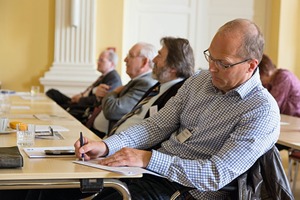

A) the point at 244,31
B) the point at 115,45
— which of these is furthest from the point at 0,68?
the point at 244,31

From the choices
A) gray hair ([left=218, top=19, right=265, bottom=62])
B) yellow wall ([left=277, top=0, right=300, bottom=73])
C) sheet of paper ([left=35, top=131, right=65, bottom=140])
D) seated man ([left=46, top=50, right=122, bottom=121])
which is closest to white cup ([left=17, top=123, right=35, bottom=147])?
sheet of paper ([left=35, top=131, right=65, bottom=140])

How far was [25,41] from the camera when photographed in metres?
7.77

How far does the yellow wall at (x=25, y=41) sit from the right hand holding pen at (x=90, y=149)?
5492 mm

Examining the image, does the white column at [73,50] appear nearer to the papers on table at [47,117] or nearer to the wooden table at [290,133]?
the wooden table at [290,133]

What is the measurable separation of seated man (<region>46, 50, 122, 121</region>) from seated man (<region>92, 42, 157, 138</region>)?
962mm

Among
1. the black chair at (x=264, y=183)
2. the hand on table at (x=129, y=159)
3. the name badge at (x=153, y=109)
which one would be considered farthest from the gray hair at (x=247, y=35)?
the name badge at (x=153, y=109)

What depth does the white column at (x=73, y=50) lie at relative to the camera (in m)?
7.69

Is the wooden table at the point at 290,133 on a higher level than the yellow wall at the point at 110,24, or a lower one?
lower

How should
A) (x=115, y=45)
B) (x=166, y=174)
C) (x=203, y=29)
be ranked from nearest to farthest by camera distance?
(x=166, y=174) < (x=115, y=45) < (x=203, y=29)

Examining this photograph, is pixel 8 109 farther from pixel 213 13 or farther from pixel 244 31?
pixel 213 13

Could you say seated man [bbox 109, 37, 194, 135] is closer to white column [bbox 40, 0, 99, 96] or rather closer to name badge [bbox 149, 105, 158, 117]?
name badge [bbox 149, 105, 158, 117]

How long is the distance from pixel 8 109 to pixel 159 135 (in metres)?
1.72

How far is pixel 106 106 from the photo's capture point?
471cm

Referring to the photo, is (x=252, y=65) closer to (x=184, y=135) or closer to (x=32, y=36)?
(x=184, y=135)
